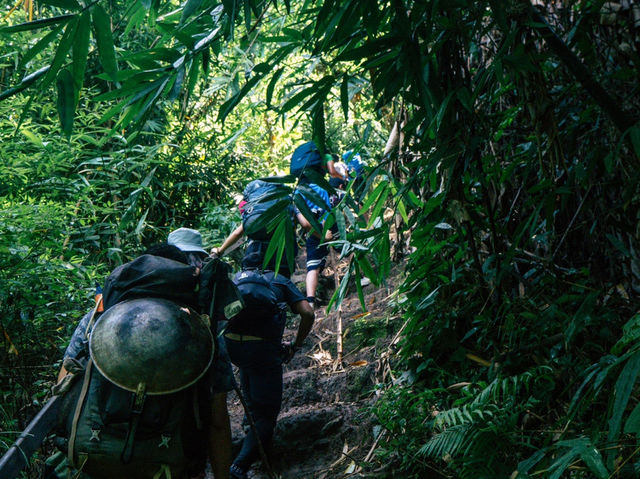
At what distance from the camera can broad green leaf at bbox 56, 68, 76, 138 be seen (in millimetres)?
1896

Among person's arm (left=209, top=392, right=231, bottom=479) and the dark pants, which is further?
the dark pants

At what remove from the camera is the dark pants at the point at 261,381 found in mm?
4656

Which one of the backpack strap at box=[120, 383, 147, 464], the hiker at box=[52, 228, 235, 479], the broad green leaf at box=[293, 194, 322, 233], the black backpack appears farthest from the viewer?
the black backpack

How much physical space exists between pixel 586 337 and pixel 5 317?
10.9 ft

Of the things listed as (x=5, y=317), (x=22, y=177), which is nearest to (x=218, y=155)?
(x=22, y=177)

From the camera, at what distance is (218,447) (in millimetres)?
3803

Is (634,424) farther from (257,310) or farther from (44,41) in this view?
(257,310)

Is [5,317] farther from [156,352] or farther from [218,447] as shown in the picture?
[218,447]

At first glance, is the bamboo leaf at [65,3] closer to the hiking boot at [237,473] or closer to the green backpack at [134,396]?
the green backpack at [134,396]

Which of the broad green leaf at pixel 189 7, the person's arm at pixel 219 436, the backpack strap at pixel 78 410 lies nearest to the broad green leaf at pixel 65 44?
the broad green leaf at pixel 189 7

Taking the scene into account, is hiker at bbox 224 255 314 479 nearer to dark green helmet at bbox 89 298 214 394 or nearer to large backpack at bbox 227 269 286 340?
large backpack at bbox 227 269 286 340

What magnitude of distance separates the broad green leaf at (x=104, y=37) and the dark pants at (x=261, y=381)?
310 cm

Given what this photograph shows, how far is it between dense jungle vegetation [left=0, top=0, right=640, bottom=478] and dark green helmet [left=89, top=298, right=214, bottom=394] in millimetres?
583

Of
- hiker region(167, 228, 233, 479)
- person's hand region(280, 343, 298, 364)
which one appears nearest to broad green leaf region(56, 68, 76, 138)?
hiker region(167, 228, 233, 479)
